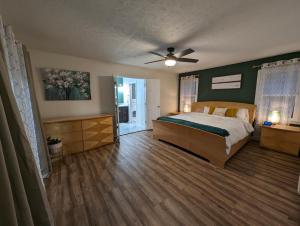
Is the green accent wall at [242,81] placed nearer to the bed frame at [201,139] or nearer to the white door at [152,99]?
the bed frame at [201,139]

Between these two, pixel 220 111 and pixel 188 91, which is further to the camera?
pixel 188 91

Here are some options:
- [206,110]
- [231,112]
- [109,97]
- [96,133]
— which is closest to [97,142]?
[96,133]

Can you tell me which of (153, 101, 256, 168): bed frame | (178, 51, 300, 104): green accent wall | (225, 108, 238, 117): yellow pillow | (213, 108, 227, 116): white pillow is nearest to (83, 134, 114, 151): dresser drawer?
(153, 101, 256, 168): bed frame

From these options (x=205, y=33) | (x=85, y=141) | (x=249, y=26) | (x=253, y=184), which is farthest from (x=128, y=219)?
(x=249, y=26)

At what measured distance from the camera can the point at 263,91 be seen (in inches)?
138

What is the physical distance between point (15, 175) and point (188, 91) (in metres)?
5.45

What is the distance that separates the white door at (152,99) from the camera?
187 inches

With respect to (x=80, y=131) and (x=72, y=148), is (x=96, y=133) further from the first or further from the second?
(x=72, y=148)

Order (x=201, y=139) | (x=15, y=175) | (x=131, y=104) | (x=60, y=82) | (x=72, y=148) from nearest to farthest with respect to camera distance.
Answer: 1. (x=15, y=175)
2. (x=201, y=139)
3. (x=72, y=148)
4. (x=60, y=82)
5. (x=131, y=104)

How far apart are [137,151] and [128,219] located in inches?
67.2

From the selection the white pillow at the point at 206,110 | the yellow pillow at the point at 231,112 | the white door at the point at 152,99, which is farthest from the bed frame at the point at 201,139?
the white door at the point at 152,99

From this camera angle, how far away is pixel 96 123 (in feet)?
10.8

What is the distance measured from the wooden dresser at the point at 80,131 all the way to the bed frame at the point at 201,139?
1.48 m

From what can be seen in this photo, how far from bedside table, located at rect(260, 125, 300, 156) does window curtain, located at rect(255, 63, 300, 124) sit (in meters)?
0.48
